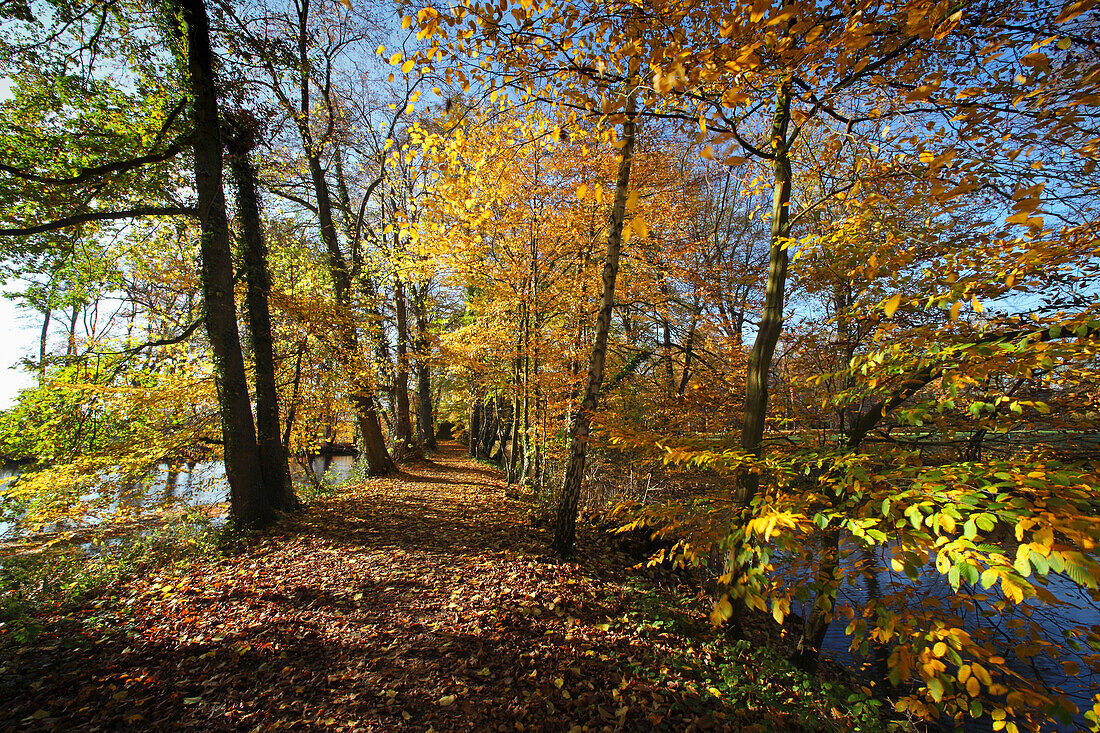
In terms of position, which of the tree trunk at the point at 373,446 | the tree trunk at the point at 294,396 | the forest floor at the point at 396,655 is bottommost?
the forest floor at the point at 396,655

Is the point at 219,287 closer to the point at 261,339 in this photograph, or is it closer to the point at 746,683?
the point at 261,339

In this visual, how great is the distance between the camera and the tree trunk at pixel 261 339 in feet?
22.7

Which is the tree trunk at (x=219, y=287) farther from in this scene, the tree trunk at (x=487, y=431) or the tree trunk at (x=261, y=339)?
the tree trunk at (x=487, y=431)

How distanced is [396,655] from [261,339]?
593 cm

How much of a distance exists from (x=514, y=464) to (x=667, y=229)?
7.74 metres

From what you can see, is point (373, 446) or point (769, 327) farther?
point (373, 446)

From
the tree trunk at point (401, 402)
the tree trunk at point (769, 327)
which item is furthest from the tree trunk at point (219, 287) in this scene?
the tree trunk at point (401, 402)

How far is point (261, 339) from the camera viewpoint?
23.2 ft

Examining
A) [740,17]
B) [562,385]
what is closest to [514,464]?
[562,385]

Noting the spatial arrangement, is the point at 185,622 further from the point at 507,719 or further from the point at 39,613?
the point at 507,719

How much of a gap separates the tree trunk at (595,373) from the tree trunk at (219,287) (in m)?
4.73

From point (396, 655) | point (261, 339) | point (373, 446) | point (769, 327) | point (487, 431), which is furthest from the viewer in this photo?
point (487, 431)

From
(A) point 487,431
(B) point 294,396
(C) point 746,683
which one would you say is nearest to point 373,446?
(B) point 294,396

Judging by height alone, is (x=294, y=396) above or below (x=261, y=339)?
below
